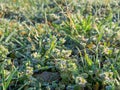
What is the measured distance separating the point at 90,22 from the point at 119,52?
57cm

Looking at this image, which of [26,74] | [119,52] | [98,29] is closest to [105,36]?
[98,29]

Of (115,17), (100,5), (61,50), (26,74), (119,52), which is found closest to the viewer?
(26,74)

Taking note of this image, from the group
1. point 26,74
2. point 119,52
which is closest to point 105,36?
point 119,52

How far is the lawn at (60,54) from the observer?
7.48 ft

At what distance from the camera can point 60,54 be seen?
2.58 metres

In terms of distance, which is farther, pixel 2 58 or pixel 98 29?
pixel 98 29

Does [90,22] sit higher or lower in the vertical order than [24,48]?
higher

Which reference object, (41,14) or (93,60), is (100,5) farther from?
(93,60)

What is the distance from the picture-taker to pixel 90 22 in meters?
3.01

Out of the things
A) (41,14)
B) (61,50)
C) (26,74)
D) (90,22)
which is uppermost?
(41,14)

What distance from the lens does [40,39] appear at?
284 centimetres

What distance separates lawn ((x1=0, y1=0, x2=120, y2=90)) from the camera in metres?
2.28

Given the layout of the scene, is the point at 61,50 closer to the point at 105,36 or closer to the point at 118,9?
the point at 105,36

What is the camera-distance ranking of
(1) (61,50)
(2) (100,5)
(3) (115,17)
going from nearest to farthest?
1. (1) (61,50)
2. (3) (115,17)
3. (2) (100,5)
